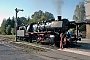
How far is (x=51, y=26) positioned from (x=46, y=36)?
136 centimetres

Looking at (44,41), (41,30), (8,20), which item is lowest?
(44,41)

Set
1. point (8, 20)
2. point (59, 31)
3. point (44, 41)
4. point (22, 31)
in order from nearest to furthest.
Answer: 1. point (59, 31)
2. point (44, 41)
3. point (22, 31)
4. point (8, 20)

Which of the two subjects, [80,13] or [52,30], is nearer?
[52,30]

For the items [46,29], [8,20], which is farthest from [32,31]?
[8,20]

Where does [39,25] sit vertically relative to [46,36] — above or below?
above

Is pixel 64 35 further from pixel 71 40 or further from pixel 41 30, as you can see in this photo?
pixel 41 30

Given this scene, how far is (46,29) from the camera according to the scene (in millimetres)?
20766

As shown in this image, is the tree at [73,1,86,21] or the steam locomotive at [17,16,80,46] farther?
the tree at [73,1,86,21]

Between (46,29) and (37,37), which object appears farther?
(37,37)

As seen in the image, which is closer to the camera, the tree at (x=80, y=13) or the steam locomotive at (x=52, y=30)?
the steam locomotive at (x=52, y=30)

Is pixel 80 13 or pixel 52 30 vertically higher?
pixel 80 13

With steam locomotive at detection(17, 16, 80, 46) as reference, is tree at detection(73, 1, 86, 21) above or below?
above

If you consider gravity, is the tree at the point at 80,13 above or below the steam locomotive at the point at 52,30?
above

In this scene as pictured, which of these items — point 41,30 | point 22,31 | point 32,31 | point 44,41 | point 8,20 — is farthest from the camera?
point 8,20
